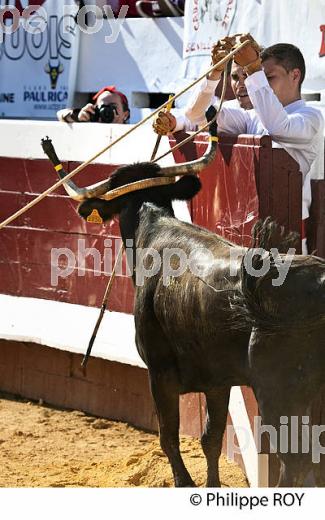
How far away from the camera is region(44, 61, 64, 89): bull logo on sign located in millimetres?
10570

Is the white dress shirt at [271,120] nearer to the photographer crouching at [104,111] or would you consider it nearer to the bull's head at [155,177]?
the bull's head at [155,177]

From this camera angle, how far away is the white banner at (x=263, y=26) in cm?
727

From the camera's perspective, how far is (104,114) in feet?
21.7

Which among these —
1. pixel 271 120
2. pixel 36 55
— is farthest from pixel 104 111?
pixel 36 55

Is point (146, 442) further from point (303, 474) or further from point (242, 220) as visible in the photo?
point (303, 474)

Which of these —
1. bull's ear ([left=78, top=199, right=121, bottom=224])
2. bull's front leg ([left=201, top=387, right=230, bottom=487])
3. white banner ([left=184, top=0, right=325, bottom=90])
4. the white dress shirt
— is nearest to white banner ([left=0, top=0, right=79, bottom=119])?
white banner ([left=184, top=0, right=325, bottom=90])

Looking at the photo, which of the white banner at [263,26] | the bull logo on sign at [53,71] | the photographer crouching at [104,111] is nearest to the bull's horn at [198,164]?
the photographer crouching at [104,111]

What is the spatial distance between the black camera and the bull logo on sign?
12.9 feet

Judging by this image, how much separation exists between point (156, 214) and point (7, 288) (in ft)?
7.54

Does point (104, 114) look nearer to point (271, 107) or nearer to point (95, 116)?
point (95, 116)

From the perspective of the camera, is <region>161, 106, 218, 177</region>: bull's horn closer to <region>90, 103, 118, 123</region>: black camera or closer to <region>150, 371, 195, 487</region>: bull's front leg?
<region>150, 371, 195, 487</region>: bull's front leg

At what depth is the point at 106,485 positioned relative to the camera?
4906 mm

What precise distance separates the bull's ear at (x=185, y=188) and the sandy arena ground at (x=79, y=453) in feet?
3.87

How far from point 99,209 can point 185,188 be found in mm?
355
